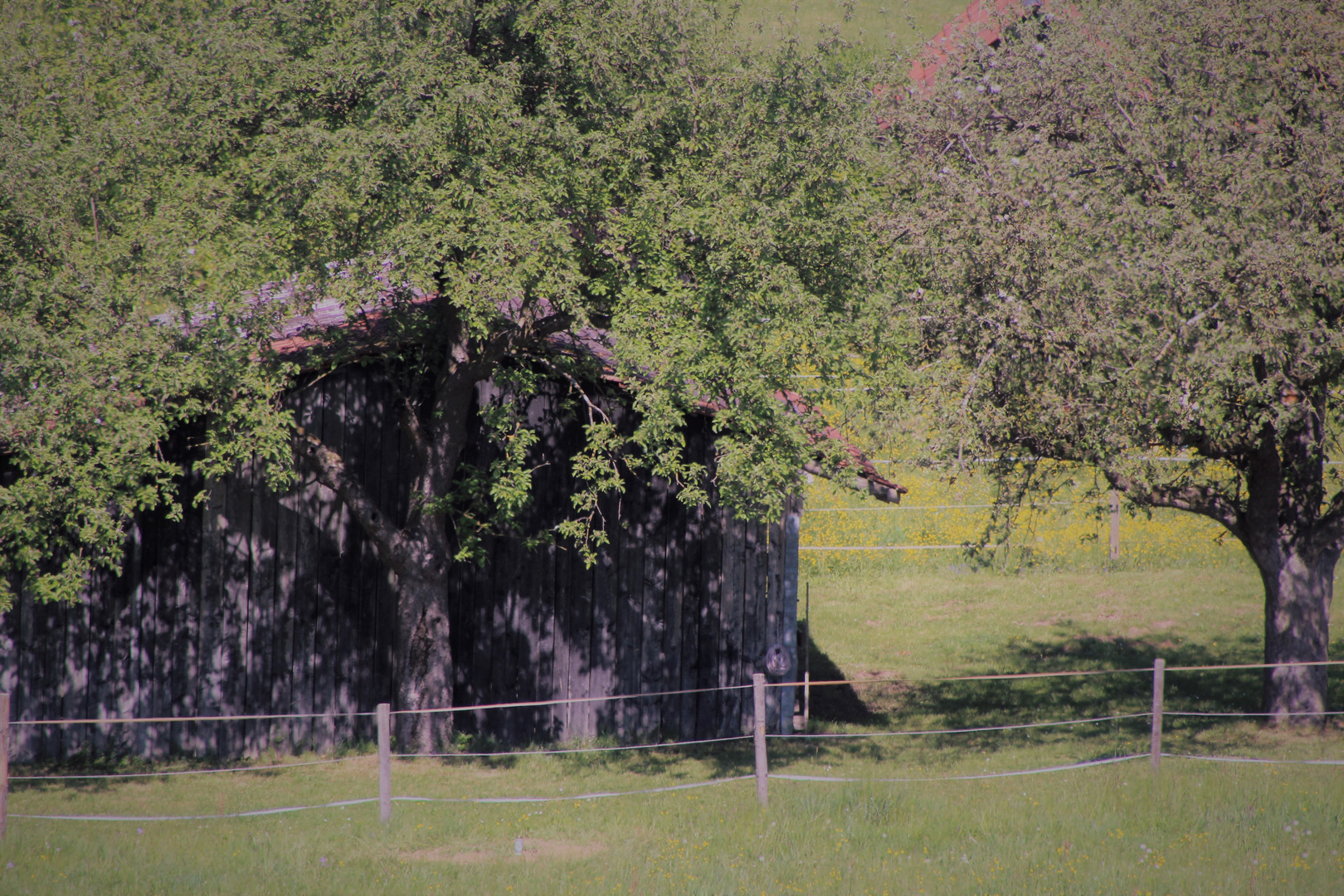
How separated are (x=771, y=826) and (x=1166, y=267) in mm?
6440

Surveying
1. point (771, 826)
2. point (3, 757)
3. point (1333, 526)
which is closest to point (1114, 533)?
point (1333, 526)

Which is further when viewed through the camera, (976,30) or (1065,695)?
(976,30)

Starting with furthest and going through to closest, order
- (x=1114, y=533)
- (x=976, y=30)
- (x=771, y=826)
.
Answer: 1. (x=1114, y=533)
2. (x=976, y=30)
3. (x=771, y=826)

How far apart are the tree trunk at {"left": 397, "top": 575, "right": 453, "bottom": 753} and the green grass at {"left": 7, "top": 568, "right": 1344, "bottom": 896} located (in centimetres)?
55

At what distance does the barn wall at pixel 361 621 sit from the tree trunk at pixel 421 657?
673mm

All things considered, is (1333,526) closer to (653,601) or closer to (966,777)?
(966,777)

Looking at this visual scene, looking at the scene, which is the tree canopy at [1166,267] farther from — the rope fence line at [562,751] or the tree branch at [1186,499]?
the rope fence line at [562,751]

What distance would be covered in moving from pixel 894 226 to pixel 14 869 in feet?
34.5

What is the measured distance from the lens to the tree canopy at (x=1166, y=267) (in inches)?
414

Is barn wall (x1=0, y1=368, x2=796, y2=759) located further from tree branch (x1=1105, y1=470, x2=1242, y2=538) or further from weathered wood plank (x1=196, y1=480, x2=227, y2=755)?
tree branch (x1=1105, y1=470, x2=1242, y2=538)

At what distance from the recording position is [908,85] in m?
14.6

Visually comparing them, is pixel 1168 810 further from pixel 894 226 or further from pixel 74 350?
pixel 74 350

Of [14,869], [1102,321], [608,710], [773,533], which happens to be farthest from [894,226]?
[14,869]

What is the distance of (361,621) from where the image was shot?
42.4 ft
